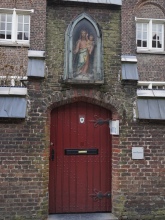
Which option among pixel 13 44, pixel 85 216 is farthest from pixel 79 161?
pixel 13 44

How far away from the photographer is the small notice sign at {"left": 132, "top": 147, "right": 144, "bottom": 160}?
595 centimetres

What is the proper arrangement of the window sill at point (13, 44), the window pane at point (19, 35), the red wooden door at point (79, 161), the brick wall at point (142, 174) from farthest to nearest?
1. the window pane at point (19, 35)
2. the window sill at point (13, 44)
3. the red wooden door at point (79, 161)
4. the brick wall at point (142, 174)

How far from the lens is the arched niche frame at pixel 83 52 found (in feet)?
19.3

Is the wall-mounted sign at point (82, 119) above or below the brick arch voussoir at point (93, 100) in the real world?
below

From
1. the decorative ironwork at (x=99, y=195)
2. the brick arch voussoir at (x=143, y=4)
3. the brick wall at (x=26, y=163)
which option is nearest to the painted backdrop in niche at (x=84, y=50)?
the brick wall at (x=26, y=163)

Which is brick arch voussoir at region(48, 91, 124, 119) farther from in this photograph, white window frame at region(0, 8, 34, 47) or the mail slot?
white window frame at region(0, 8, 34, 47)

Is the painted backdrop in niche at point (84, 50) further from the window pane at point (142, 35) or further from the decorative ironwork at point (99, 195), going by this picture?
the window pane at point (142, 35)

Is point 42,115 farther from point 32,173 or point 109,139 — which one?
point 109,139

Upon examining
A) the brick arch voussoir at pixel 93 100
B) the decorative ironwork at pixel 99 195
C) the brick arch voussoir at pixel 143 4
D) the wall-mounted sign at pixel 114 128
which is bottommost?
the decorative ironwork at pixel 99 195

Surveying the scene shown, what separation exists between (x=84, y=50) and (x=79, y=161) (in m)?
2.27

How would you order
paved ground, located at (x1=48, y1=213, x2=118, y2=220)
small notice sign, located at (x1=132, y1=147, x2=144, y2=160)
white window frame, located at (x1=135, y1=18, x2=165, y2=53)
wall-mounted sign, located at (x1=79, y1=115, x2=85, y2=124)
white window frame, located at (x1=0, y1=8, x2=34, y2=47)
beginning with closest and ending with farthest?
1. paved ground, located at (x1=48, y1=213, x2=118, y2=220)
2. small notice sign, located at (x1=132, y1=147, x2=144, y2=160)
3. wall-mounted sign, located at (x1=79, y1=115, x2=85, y2=124)
4. white window frame, located at (x1=0, y1=8, x2=34, y2=47)
5. white window frame, located at (x1=135, y1=18, x2=165, y2=53)

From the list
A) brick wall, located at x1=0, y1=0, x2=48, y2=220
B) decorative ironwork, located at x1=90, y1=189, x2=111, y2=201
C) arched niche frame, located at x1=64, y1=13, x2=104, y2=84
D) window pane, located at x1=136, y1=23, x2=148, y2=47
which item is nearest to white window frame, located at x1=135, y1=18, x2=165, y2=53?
window pane, located at x1=136, y1=23, x2=148, y2=47

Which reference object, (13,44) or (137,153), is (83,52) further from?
(13,44)

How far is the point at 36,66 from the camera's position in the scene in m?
5.85
